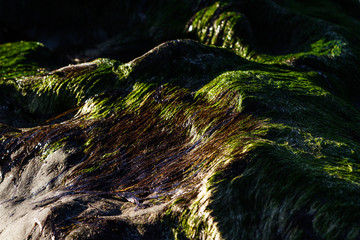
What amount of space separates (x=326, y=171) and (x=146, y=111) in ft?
8.71

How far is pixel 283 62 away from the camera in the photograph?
6.92 metres

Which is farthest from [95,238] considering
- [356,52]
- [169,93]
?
[356,52]

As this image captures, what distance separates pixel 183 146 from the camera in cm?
435

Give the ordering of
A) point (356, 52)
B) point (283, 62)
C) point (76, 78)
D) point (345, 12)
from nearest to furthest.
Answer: point (76, 78) → point (283, 62) → point (356, 52) → point (345, 12)

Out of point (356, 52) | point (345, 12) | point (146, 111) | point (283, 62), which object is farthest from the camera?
point (345, 12)

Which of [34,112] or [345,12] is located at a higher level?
[345,12]

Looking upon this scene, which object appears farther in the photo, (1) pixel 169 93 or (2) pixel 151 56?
(2) pixel 151 56

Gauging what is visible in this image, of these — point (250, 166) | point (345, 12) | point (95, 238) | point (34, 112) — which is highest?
point (345, 12)

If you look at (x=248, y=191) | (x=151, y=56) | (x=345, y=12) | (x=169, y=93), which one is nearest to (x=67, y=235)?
(x=248, y=191)

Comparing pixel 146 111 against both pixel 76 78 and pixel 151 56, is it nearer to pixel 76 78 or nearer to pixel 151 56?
pixel 151 56

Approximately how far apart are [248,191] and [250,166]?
244mm

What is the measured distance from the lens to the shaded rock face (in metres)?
3.22

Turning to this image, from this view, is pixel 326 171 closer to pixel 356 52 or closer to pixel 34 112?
pixel 34 112

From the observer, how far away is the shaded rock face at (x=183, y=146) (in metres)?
3.22
